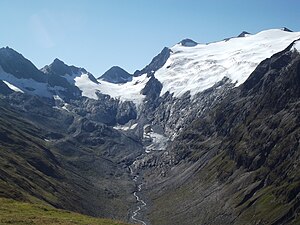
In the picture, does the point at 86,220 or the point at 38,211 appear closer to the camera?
the point at 86,220

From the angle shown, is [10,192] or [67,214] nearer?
[67,214]

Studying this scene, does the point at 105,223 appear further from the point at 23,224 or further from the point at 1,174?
the point at 1,174

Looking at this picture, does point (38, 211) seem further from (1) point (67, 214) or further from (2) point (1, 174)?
(2) point (1, 174)

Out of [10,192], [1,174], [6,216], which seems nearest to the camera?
[6,216]

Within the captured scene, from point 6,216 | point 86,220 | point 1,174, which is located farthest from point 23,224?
point 1,174

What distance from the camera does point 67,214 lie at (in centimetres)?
7544

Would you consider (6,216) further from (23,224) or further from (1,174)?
(1,174)

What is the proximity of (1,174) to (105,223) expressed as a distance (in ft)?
450

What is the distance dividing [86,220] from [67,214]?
20.1 feet

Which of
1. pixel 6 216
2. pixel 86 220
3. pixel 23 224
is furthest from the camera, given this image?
pixel 86 220

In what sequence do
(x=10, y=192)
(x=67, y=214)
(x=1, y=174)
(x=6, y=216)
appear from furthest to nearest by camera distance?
1. (x=1, y=174)
2. (x=10, y=192)
3. (x=67, y=214)
4. (x=6, y=216)

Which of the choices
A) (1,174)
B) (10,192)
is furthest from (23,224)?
(1,174)

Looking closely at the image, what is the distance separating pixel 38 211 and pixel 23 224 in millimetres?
14758

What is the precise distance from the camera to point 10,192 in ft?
466
